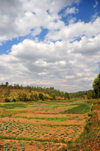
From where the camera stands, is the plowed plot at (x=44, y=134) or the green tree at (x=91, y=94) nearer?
the plowed plot at (x=44, y=134)

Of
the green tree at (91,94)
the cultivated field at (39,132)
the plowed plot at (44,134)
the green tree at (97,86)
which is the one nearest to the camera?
the cultivated field at (39,132)

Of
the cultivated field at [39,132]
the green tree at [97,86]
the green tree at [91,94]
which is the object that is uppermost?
the green tree at [97,86]

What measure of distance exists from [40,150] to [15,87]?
126950mm

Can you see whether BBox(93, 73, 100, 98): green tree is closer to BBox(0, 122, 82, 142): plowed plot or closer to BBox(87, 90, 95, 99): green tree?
BBox(87, 90, 95, 99): green tree

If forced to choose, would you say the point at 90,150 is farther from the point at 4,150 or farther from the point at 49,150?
the point at 4,150

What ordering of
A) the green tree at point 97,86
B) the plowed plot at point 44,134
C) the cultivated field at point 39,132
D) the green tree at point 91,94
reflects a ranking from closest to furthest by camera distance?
the cultivated field at point 39,132
the plowed plot at point 44,134
the green tree at point 97,86
the green tree at point 91,94

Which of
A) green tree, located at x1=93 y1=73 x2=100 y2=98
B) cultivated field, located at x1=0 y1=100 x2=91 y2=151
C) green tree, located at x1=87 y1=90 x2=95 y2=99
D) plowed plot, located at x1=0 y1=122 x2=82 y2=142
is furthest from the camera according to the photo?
green tree, located at x1=87 y1=90 x2=95 y2=99

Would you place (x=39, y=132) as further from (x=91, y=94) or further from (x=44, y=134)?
(x=91, y=94)

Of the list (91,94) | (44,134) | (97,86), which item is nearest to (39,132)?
(44,134)

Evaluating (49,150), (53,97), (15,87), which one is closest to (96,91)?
(49,150)

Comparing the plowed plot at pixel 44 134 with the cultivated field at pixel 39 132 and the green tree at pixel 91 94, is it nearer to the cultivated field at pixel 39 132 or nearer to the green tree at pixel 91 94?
the cultivated field at pixel 39 132

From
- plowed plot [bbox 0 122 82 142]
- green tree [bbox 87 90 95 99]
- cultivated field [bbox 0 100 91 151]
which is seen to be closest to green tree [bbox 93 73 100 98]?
green tree [bbox 87 90 95 99]

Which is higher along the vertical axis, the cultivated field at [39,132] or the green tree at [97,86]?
the green tree at [97,86]

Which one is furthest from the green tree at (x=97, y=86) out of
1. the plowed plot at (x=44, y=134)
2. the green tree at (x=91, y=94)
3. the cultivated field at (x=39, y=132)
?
the plowed plot at (x=44, y=134)
